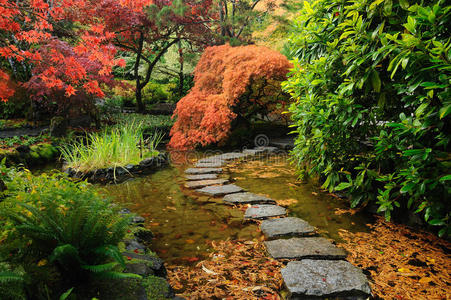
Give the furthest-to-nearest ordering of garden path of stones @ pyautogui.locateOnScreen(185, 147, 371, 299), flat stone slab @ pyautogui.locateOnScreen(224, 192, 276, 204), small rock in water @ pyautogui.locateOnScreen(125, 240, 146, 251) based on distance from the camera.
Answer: flat stone slab @ pyautogui.locateOnScreen(224, 192, 276, 204), small rock in water @ pyautogui.locateOnScreen(125, 240, 146, 251), garden path of stones @ pyautogui.locateOnScreen(185, 147, 371, 299)

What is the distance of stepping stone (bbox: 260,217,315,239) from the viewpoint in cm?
247

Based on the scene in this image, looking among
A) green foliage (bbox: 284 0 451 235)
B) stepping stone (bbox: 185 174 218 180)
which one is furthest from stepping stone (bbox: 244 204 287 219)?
stepping stone (bbox: 185 174 218 180)

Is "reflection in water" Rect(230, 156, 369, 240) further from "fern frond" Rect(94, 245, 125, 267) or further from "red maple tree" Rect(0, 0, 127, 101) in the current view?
"red maple tree" Rect(0, 0, 127, 101)

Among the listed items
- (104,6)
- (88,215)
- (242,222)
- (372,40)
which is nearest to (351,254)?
(242,222)

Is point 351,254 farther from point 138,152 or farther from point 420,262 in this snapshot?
point 138,152

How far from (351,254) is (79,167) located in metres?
4.47

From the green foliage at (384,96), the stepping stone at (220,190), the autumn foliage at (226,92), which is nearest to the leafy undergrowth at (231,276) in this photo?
the green foliage at (384,96)

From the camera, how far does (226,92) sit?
700 centimetres

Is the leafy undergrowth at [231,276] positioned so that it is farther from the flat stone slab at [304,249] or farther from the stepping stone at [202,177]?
the stepping stone at [202,177]

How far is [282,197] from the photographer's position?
3.60m

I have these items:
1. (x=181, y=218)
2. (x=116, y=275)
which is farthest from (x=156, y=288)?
(x=181, y=218)

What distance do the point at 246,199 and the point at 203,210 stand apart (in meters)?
0.58

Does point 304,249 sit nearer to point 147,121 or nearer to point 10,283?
point 10,283

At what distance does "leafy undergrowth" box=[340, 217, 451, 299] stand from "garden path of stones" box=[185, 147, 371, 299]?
170 millimetres
